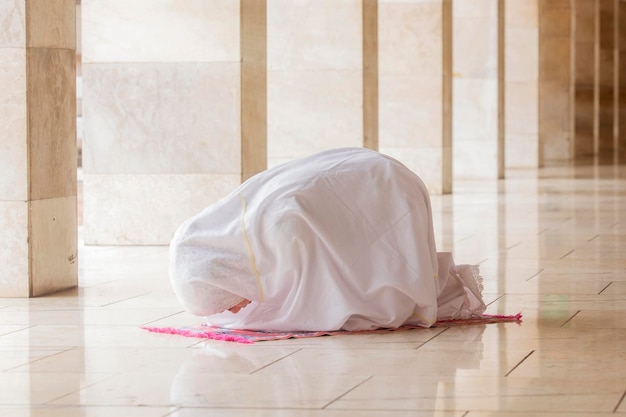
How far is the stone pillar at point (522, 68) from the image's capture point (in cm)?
2941

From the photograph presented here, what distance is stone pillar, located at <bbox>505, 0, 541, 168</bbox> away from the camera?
29406 mm

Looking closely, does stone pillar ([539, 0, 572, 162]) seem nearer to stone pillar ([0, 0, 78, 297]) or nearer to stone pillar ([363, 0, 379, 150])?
stone pillar ([363, 0, 379, 150])

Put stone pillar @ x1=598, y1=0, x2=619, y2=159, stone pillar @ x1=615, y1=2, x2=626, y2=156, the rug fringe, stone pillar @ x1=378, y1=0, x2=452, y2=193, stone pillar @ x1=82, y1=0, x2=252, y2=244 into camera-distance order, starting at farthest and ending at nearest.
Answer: stone pillar @ x1=615, y1=2, x2=626, y2=156
stone pillar @ x1=598, y1=0, x2=619, y2=159
stone pillar @ x1=378, y1=0, x2=452, y2=193
stone pillar @ x1=82, y1=0, x2=252, y2=244
the rug fringe

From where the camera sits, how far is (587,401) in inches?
198

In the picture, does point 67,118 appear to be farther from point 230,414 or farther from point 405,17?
point 405,17

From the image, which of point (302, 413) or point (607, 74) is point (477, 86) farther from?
point (607, 74)

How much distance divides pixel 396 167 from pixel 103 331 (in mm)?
1908

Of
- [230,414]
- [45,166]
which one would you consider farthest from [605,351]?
[45,166]

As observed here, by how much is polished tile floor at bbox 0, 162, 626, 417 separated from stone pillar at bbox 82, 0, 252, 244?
7.92 ft

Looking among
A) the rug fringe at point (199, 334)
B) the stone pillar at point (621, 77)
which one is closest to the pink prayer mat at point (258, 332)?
the rug fringe at point (199, 334)

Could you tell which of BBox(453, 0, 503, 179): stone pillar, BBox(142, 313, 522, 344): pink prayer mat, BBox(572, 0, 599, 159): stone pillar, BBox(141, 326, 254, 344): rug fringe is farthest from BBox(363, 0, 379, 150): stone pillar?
BBox(572, 0, 599, 159): stone pillar

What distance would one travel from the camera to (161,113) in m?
12.4

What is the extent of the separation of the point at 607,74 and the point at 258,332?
128 ft

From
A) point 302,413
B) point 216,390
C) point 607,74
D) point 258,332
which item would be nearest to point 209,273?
point 258,332
